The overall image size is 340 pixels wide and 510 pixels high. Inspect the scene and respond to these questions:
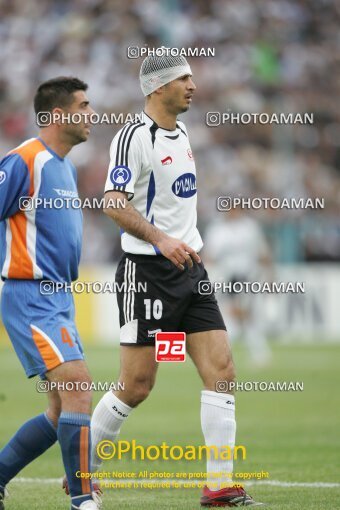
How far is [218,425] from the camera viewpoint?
6.74 metres

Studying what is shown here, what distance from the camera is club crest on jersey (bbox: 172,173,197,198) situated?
22.4 ft

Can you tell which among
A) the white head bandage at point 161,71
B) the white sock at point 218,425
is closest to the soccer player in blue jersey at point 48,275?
the white head bandage at point 161,71

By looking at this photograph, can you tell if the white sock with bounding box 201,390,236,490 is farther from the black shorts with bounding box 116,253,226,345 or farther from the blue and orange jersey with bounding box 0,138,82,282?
the blue and orange jersey with bounding box 0,138,82,282

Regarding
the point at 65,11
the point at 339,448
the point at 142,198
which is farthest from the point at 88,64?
the point at 142,198

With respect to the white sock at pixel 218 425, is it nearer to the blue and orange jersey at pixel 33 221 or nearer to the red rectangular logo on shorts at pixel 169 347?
the red rectangular logo on shorts at pixel 169 347

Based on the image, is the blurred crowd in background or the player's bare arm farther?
the blurred crowd in background

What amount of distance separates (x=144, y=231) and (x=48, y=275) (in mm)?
652

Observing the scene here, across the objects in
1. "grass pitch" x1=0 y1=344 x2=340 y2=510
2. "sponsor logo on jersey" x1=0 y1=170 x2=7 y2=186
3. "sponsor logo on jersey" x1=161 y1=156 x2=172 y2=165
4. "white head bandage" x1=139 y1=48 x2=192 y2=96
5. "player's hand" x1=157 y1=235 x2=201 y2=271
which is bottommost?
"grass pitch" x1=0 y1=344 x2=340 y2=510

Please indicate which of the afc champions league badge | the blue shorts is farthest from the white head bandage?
the blue shorts

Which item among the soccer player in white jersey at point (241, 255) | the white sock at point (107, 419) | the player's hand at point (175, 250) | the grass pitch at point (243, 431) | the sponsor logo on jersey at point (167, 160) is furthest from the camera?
the soccer player in white jersey at point (241, 255)

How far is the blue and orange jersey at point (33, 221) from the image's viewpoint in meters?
6.25

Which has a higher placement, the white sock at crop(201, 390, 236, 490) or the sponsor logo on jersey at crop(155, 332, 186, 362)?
the sponsor logo on jersey at crop(155, 332, 186, 362)

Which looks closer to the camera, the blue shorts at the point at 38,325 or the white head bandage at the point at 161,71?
the blue shorts at the point at 38,325

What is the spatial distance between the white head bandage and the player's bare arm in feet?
2.80
